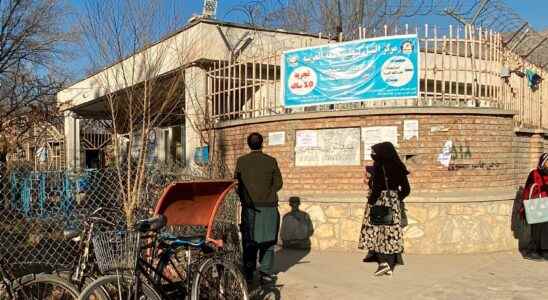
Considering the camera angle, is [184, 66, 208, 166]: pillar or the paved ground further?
[184, 66, 208, 166]: pillar

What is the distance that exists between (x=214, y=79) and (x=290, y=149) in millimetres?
3050

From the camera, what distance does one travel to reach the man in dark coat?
224 inches

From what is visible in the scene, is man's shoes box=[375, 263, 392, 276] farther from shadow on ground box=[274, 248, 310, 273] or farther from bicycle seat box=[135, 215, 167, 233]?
bicycle seat box=[135, 215, 167, 233]

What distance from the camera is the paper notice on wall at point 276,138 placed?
28.8 feet

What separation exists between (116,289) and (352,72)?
5.66 m

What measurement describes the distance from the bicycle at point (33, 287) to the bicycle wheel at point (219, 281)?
98cm

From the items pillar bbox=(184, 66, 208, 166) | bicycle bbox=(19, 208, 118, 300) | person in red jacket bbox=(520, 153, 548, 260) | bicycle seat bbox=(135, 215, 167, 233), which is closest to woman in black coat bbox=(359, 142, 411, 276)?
person in red jacket bbox=(520, 153, 548, 260)

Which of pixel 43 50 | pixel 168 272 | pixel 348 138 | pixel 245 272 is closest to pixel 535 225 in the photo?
pixel 348 138

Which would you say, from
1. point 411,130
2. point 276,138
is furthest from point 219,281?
point 276,138

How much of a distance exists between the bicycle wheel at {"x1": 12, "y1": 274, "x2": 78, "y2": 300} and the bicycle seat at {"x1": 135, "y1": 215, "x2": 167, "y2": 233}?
633 millimetres

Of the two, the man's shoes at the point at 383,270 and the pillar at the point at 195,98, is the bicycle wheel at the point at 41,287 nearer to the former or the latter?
the man's shoes at the point at 383,270

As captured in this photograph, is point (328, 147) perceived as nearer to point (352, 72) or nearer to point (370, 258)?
point (352, 72)

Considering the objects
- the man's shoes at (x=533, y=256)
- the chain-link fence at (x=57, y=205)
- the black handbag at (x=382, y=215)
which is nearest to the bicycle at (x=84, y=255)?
the chain-link fence at (x=57, y=205)

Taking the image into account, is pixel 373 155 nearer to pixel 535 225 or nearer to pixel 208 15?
pixel 535 225
